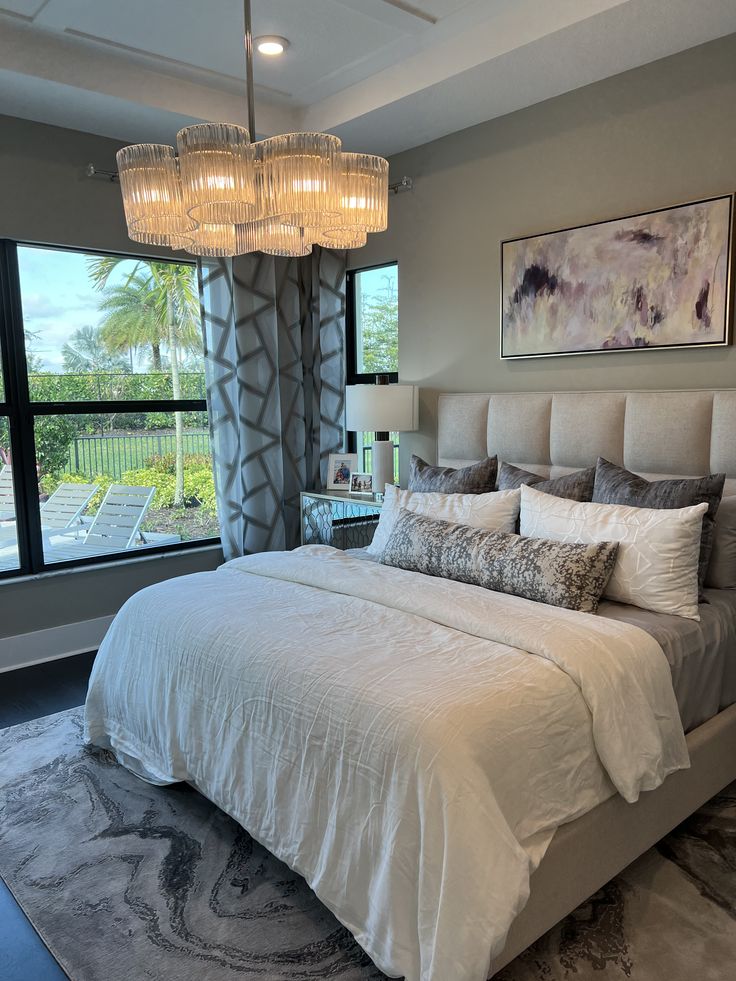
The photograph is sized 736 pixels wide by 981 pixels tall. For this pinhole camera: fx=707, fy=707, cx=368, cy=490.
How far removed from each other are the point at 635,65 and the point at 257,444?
108 inches

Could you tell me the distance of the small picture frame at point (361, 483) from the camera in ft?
13.8

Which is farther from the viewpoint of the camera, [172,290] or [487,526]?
[172,290]

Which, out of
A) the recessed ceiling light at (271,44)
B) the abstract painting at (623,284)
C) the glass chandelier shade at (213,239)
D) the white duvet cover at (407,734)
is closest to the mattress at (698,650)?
the white duvet cover at (407,734)

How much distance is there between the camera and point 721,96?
9.10ft

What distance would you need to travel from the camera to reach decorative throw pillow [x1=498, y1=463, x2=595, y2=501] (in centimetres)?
287

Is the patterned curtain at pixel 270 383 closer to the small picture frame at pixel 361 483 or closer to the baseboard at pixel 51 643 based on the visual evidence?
the small picture frame at pixel 361 483

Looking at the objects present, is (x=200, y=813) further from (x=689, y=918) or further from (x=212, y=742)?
(x=689, y=918)

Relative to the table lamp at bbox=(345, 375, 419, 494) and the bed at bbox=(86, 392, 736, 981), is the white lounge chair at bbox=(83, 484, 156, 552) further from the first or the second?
the bed at bbox=(86, 392, 736, 981)

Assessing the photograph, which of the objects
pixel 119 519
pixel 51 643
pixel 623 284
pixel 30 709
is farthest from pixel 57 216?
pixel 623 284

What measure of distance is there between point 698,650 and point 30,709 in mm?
2817

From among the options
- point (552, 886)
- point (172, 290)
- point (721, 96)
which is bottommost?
point (552, 886)

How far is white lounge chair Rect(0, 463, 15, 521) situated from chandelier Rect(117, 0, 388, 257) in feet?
6.22

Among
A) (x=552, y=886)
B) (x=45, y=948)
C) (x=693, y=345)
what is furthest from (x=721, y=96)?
(x=45, y=948)

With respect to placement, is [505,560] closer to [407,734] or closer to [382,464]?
[407,734]
